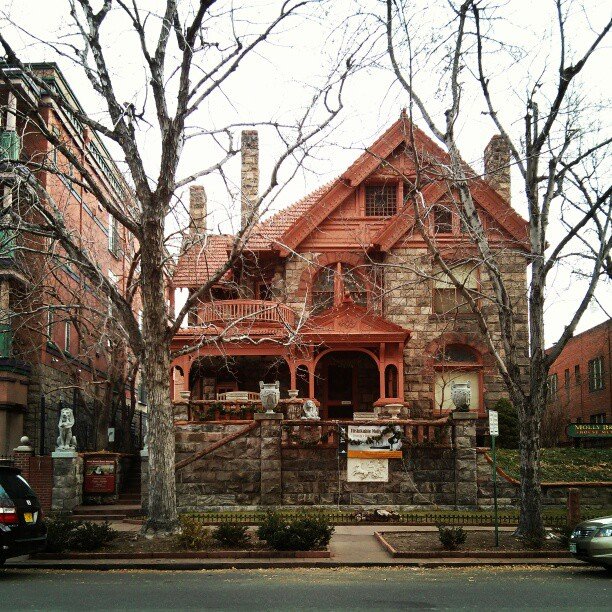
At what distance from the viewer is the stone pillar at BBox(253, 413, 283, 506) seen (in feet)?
74.2

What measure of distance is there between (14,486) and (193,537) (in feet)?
11.1

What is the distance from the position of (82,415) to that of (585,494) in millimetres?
19182

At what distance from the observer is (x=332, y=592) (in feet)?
37.3

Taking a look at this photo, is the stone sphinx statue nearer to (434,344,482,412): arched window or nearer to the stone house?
the stone house

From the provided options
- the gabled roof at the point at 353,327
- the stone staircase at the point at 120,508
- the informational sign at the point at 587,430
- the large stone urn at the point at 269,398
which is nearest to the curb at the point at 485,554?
the large stone urn at the point at 269,398

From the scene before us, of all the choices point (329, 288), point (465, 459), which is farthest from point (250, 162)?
point (465, 459)

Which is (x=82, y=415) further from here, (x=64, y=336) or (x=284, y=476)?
(x=284, y=476)

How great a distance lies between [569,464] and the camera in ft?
83.8

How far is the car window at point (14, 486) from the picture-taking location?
42.0 ft

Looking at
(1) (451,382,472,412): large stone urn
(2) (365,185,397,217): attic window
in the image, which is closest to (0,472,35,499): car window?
(1) (451,382,472,412): large stone urn

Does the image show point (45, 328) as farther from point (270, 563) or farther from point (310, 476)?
point (270, 563)

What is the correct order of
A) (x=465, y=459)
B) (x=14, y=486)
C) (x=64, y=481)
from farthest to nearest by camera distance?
(x=465, y=459) → (x=64, y=481) → (x=14, y=486)

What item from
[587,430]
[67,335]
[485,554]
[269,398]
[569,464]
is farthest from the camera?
[67,335]

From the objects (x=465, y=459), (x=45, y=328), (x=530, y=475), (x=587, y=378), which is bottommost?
(x=530, y=475)
